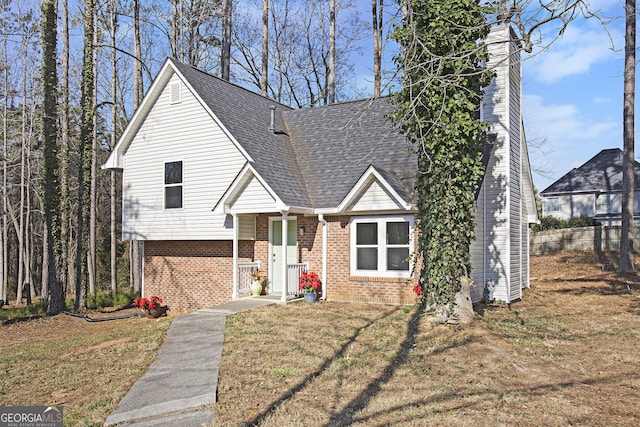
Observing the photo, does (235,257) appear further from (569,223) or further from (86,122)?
(569,223)

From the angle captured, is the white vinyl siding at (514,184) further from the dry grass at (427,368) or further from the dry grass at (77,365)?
the dry grass at (77,365)

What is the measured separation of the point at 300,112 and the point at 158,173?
5499mm

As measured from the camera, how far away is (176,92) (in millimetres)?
16656

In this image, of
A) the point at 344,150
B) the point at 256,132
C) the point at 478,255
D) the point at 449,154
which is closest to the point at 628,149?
the point at 478,255

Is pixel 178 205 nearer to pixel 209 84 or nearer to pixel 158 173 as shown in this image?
pixel 158 173

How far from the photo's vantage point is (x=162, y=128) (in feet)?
55.5

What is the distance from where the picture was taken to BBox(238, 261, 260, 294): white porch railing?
15.0 m

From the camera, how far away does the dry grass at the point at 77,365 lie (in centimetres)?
711

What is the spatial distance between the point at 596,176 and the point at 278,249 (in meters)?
30.1

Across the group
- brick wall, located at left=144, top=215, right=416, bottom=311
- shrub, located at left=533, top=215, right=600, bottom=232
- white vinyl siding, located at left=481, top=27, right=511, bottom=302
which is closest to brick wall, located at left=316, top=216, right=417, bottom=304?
brick wall, located at left=144, top=215, right=416, bottom=311

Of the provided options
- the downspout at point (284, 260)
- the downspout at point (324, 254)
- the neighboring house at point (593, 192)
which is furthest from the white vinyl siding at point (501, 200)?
the neighboring house at point (593, 192)

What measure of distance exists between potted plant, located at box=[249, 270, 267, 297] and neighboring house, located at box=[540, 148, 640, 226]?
93.1 feet

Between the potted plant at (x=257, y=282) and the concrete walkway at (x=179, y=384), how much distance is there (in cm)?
366

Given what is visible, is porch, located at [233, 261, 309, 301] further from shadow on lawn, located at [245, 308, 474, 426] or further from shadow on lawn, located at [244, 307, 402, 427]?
shadow on lawn, located at [244, 307, 402, 427]
